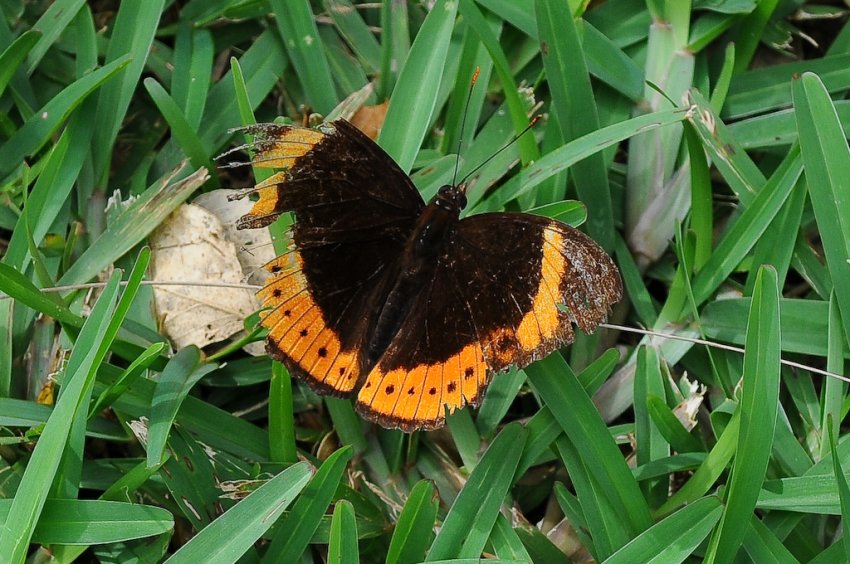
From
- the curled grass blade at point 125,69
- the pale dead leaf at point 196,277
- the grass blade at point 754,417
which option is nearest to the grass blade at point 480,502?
the grass blade at point 754,417

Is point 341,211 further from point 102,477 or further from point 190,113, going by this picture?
point 102,477

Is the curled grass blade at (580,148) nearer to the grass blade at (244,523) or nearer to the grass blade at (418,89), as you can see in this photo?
the grass blade at (418,89)

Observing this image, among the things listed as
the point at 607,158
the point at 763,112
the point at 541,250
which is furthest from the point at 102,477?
the point at 763,112

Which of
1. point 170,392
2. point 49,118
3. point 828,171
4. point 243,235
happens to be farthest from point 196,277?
point 828,171

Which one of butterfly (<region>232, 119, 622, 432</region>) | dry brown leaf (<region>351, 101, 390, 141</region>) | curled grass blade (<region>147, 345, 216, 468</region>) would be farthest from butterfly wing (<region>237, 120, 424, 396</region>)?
dry brown leaf (<region>351, 101, 390, 141</region>)

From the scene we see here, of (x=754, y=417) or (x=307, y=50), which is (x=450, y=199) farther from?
(x=754, y=417)

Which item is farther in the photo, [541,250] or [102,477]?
[102,477]
